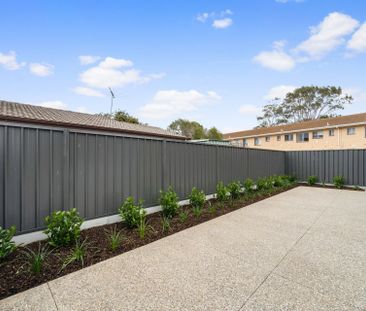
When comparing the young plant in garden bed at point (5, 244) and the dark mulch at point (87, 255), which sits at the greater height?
the young plant in garden bed at point (5, 244)

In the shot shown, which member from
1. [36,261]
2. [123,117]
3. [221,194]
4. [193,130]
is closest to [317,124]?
[221,194]

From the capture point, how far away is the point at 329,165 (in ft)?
33.3

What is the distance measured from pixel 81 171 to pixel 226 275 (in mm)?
2905

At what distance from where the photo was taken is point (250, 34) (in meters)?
8.90

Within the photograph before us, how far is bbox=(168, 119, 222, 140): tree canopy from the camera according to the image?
3388 centimetres

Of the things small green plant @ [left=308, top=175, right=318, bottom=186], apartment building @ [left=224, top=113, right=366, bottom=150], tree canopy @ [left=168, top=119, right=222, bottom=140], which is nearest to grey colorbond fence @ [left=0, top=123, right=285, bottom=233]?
small green plant @ [left=308, top=175, right=318, bottom=186]

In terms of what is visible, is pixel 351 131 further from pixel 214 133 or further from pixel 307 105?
pixel 214 133

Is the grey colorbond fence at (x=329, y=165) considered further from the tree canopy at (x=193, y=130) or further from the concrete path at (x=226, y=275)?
the tree canopy at (x=193, y=130)

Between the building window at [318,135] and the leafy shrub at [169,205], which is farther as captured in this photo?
the building window at [318,135]

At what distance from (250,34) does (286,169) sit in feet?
23.7

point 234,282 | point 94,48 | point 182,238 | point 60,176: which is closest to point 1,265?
point 60,176

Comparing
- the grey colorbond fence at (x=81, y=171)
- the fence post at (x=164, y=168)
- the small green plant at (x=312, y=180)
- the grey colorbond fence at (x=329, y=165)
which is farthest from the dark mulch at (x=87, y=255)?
the grey colorbond fence at (x=329, y=165)

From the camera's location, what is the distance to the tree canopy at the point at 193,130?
33875 millimetres

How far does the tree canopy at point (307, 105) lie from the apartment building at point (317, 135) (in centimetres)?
1131
